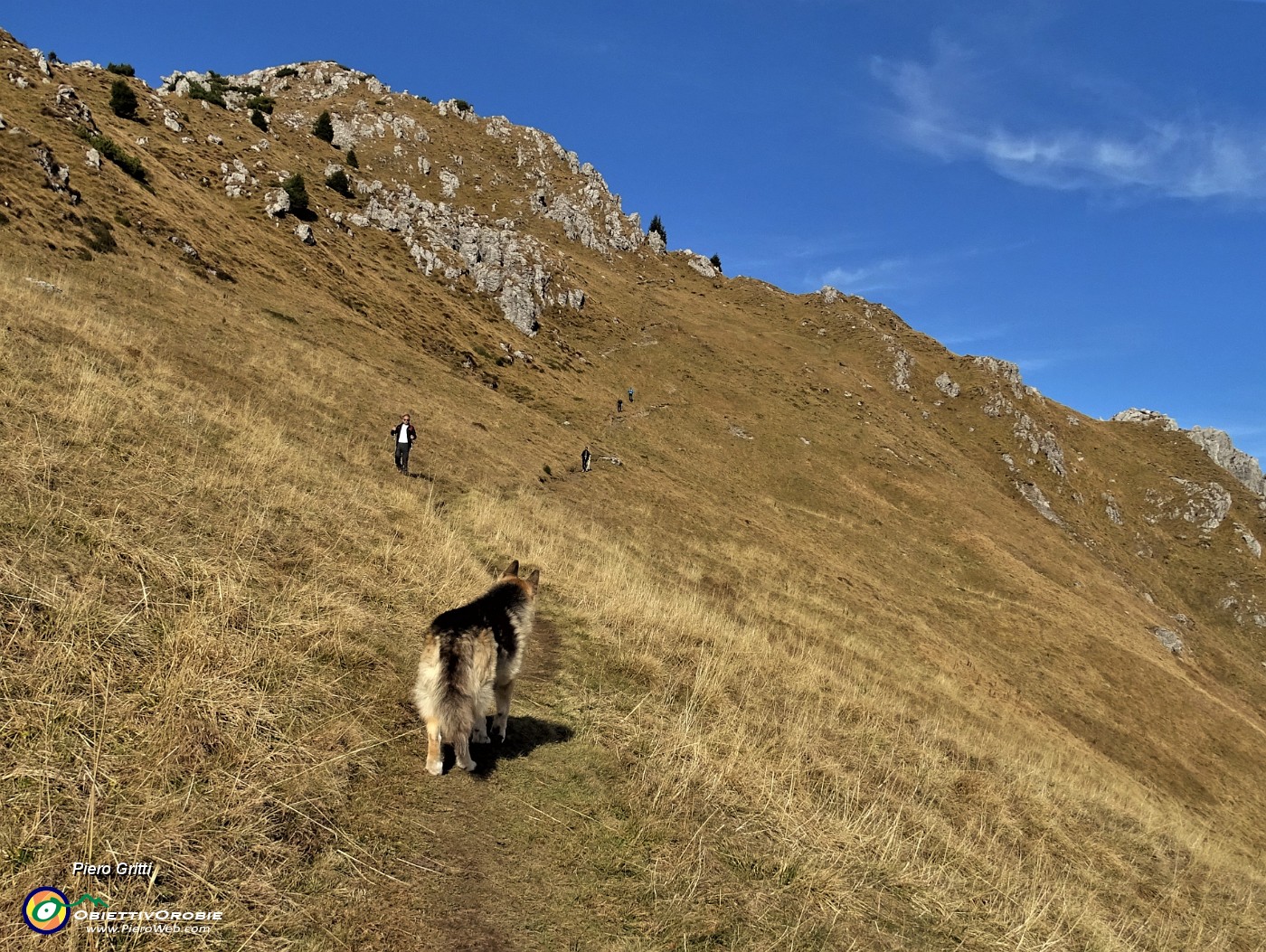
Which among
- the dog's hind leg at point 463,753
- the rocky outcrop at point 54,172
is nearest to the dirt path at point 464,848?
the dog's hind leg at point 463,753

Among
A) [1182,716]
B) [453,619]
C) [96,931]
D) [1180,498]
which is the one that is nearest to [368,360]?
[453,619]

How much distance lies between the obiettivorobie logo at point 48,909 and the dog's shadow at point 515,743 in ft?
10.1

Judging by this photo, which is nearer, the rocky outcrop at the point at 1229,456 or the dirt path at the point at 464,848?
the dirt path at the point at 464,848

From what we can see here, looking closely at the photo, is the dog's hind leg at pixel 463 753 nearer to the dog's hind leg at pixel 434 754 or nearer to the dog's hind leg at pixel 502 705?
the dog's hind leg at pixel 434 754

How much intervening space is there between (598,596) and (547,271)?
69.9 m

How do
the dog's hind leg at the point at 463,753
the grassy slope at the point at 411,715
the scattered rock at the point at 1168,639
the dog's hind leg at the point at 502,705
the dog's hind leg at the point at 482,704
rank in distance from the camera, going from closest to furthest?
the grassy slope at the point at 411,715
the dog's hind leg at the point at 463,753
the dog's hind leg at the point at 482,704
the dog's hind leg at the point at 502,705
the scattered rock at the point at 1168,639

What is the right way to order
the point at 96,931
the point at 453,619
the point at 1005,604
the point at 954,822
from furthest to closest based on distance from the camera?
1. the point at 1005,604
2. the point at 954,822
3. the point at 453,619
4. the point at 96,931

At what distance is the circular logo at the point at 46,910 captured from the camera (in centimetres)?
305

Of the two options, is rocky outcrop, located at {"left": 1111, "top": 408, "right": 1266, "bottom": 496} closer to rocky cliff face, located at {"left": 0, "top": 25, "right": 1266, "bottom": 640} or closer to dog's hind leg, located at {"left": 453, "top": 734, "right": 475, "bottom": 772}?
rocky cliff face, located at {"left": 0, "top": 25, "right": 1266, "bottom": 640}

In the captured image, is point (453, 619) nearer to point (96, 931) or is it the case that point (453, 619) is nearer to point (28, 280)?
point (96, 931)

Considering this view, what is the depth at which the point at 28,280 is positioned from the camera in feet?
62.1

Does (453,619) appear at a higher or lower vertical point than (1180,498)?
lower

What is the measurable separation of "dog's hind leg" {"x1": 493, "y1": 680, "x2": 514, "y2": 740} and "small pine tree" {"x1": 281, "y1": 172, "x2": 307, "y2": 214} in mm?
59475

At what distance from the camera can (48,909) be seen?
313cm
